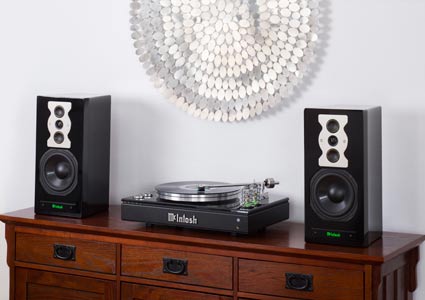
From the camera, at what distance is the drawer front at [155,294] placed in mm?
3119

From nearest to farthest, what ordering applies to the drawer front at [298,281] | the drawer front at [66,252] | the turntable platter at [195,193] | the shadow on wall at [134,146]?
the drawer front at [298,281], the turntable platter at [195,193], the drawer front at [66,252], the shadow on wall at [134,146]

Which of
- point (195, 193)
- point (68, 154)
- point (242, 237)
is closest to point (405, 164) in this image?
point (242, 237)

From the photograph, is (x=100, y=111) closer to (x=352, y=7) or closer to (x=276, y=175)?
(x=276, y=175)

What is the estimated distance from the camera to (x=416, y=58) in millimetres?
3129

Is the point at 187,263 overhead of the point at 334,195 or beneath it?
beneath

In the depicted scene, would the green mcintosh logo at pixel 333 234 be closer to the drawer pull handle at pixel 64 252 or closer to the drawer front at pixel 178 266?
the drawer front at pixel 178 266

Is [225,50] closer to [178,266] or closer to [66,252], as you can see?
[178,266]

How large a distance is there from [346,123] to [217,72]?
27.8 inches

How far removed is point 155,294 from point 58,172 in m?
0.63

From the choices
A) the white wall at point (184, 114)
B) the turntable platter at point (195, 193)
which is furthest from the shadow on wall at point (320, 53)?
the turntable platter at point (195, 193)

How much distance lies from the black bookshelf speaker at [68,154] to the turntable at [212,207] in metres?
0.25

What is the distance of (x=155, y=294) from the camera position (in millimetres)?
3193

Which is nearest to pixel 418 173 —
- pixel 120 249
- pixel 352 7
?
pixel 352 7

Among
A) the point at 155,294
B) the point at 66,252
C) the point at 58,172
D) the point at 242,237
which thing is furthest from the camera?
the point at 58,172
